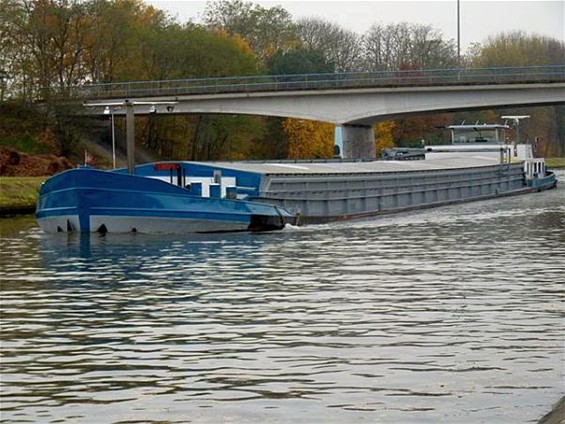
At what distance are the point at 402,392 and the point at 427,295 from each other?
8974 mm

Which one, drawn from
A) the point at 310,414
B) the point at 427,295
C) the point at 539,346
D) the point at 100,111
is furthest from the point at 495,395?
the point at 100,111

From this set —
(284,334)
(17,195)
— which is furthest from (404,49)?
(284,334)

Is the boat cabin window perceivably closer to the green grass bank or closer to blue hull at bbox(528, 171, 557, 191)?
blue hull at bbox(528, 171, 557, 191)

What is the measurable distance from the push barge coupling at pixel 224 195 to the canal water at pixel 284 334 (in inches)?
226

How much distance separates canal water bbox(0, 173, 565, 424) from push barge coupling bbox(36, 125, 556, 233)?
5740 mm

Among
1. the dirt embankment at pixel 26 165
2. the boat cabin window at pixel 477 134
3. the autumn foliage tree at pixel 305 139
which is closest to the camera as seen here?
the dirt embankment at pixel 26 165

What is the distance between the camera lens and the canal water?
44.4ft

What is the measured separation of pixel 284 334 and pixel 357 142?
7643cm

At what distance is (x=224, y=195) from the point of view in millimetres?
43531

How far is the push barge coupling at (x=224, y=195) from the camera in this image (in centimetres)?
4031

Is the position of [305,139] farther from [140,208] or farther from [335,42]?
[140,208]

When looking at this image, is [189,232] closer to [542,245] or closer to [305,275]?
[542,245]

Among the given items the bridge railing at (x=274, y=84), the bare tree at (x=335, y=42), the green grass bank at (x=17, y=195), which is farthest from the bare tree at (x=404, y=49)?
the green grass bank at (x=17, y=195)

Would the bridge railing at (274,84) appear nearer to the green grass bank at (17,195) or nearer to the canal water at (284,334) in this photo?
the green grass bank at (17,195)
